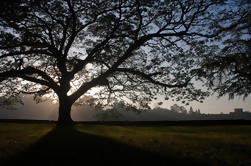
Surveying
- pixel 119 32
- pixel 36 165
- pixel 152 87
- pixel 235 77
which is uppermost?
pixel 119 32

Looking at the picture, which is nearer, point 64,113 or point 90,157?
point 90,157

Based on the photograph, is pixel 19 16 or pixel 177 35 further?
pixel 177 35

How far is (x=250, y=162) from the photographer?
5621 millimetres

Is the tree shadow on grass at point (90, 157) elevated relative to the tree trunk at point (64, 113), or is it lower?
lower

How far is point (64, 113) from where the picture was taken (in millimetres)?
20453

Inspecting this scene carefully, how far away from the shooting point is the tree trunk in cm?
2010

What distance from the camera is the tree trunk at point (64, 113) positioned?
20.1m

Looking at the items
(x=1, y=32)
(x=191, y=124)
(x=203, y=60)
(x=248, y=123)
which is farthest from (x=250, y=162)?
(x=1, y=32)

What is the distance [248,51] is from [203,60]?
500cm

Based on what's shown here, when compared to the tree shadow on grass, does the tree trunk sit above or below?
above

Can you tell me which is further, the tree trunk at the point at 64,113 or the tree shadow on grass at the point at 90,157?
the tree trunk at the point at 64,113

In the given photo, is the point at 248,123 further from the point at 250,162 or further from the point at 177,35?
the point at 250,162

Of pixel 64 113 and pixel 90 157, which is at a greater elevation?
pixel 64 113

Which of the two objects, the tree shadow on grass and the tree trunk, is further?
the tree trunk
